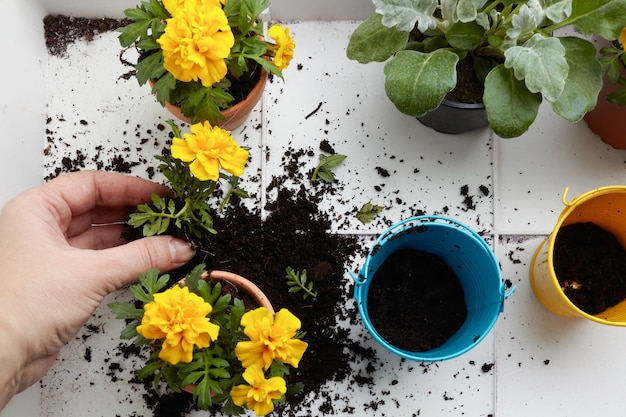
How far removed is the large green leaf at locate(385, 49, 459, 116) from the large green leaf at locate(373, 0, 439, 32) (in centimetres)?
6

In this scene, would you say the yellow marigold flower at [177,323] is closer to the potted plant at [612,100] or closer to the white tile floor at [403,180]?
the white tile floor at [403,180]

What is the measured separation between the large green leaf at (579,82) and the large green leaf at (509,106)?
5 centimetres

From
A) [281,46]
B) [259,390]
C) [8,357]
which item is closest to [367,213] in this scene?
[281,46]

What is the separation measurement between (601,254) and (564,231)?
10 centimetres

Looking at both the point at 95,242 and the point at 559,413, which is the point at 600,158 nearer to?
the point at 559,413

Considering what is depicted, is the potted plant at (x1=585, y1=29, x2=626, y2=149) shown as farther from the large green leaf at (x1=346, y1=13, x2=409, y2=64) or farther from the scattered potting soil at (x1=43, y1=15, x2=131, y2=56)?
the scattered potting soil at (x1=43, y1=15, x2=131, y2=56)

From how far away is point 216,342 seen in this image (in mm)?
1129

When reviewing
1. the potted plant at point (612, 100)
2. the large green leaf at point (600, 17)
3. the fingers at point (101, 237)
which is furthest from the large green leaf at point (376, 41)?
the fingers at point (101, 237)

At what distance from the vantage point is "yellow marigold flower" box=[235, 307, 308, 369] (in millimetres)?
978

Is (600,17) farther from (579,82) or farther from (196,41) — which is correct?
(196,41)

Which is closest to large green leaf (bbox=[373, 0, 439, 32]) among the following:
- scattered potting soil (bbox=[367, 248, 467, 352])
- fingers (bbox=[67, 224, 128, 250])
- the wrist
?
scattered potting soil (bbox=[367, 248, 467, 352])

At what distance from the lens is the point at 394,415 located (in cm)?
144

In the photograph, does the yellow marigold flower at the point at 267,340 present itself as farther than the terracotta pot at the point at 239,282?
No

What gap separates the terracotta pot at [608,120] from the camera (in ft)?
4.63
